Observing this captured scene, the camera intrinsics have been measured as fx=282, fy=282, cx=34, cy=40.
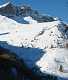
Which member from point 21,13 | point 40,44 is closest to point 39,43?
point 40,44

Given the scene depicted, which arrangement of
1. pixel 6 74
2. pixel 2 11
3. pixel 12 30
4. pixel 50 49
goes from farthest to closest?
pixel 2 11 < pixel 12 30 < pixel 50 49 < pixel 6 74

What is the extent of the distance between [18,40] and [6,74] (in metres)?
8.55

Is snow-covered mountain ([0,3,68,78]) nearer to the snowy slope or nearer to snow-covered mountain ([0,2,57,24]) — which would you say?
the snowy slope

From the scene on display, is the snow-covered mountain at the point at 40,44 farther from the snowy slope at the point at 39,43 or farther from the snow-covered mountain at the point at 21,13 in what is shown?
the snow-covered mountain at the point at 21,13

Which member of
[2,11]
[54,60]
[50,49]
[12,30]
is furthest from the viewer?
[2,11]

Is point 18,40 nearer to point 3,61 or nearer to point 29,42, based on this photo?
point 29,42

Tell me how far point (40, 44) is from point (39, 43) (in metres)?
0.17

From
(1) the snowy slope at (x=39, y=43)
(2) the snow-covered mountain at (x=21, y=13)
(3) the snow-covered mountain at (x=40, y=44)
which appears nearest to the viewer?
(3) the snow-covered mountain at (x=40, y=44)

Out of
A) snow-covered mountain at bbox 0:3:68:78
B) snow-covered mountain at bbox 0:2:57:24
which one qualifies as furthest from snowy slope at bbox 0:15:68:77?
snow-covered mountain at bbox 0:2:57:24

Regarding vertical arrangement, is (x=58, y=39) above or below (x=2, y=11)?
below

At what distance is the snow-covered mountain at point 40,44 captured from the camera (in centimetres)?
1104

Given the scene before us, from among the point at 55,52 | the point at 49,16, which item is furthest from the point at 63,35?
the point at 49,16

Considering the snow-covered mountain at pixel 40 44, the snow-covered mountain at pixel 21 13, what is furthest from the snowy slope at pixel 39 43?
the snow-covered mountain at pixel 21 13

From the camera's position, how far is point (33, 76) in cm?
867
